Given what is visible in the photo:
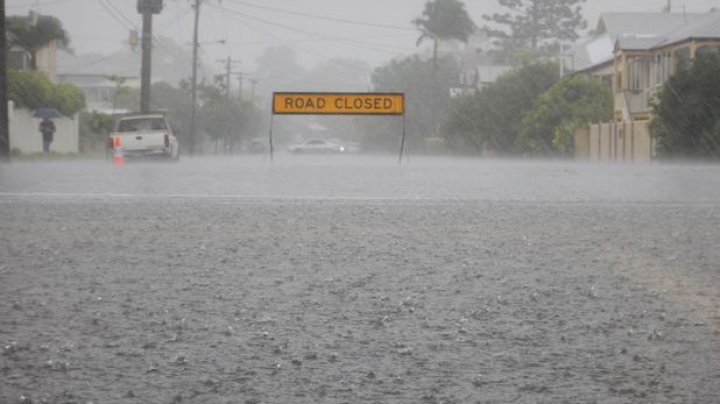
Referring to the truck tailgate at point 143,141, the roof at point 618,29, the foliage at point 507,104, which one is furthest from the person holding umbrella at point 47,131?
the roof at point 618,29

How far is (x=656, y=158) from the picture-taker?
131 ft

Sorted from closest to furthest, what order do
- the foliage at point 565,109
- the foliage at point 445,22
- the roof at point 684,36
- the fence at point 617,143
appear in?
1. the fence at point 617,143
2. the roof at point 684,36
3. the foliage at point 565,109
4. the foliage at point 445,22

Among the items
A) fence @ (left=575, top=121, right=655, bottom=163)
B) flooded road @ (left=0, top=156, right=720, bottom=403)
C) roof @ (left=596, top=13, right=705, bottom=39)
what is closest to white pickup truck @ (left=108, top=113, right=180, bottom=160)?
fence @ (left=575, top=121, right=655, bottom=163)

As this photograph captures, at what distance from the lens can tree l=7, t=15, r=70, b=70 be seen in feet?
211

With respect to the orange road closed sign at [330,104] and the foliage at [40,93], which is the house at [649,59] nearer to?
the orange road closed sign at [330,104]

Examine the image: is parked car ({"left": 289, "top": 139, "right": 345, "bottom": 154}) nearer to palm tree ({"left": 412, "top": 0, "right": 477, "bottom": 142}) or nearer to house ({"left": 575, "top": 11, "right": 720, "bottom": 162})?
palm tree ({"left": 412, "top": 0, "right": 477, "bottom": 142})

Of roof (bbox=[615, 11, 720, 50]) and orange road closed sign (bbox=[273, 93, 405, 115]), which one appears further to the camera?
roof (bbox=[615, 11, 720, 50])

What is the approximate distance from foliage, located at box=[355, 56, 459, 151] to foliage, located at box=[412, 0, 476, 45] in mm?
4276

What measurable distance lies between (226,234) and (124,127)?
33487mm

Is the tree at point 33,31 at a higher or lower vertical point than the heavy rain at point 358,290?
higher

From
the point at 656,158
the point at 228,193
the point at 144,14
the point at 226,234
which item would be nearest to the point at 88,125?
the point at 144,14

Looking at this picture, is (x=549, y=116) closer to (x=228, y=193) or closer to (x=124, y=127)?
(x=124, y=127)

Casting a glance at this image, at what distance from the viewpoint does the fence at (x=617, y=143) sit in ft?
144

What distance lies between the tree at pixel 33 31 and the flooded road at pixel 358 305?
56.1 m
